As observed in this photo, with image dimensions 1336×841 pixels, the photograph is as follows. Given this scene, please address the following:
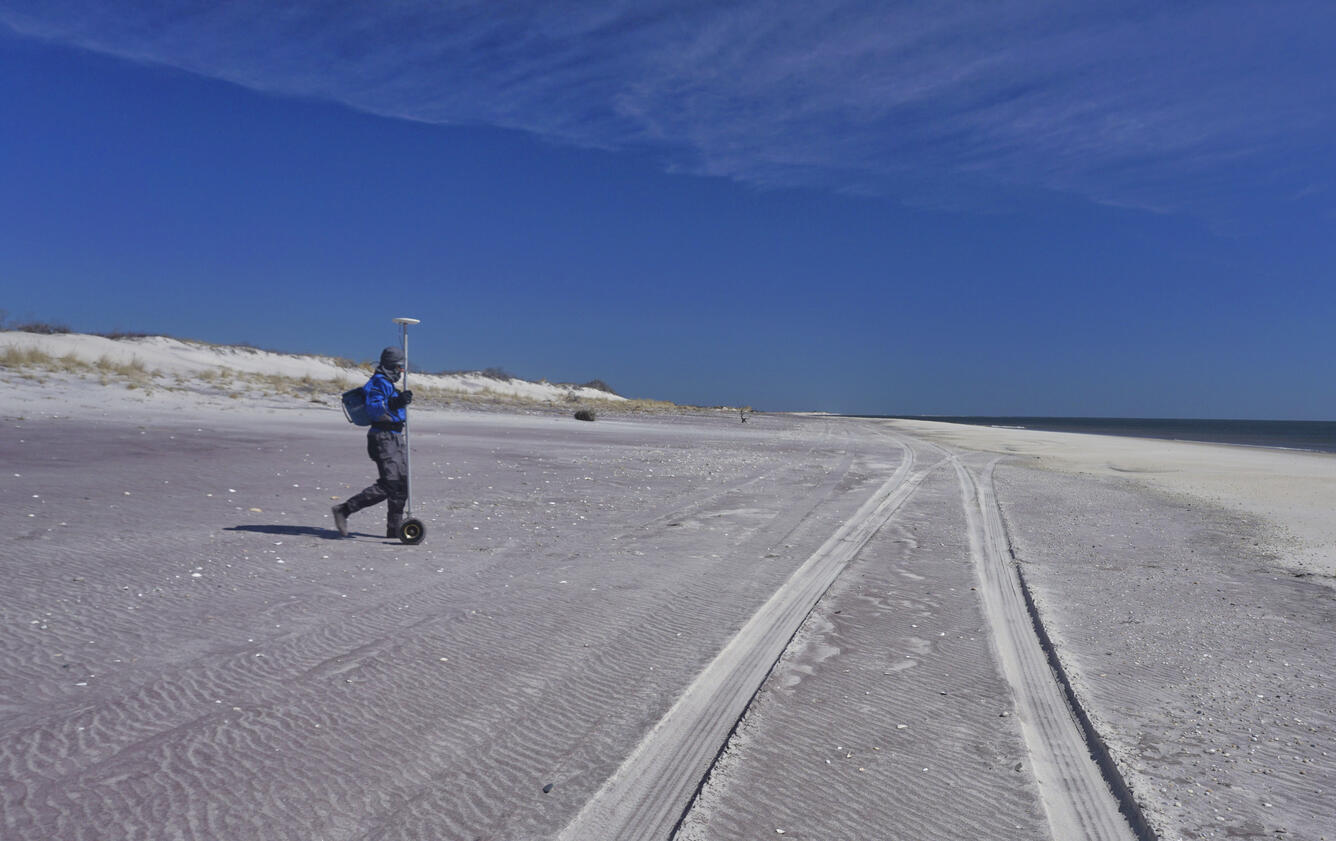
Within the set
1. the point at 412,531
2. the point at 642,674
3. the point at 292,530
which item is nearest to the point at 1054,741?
the point at 642,674

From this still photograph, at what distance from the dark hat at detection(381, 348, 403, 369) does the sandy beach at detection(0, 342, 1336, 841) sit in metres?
1.79

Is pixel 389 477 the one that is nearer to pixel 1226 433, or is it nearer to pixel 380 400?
pixel 380 400

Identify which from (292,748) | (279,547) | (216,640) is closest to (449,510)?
(279,547)

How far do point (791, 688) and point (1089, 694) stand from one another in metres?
1.63

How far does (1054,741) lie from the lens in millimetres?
4000

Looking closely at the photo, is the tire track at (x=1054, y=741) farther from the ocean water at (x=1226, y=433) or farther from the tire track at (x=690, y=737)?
the ocean water at (x=1226, y=433)

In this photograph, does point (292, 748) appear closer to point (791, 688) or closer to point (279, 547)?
point (791, 688)

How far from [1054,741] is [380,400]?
650cm

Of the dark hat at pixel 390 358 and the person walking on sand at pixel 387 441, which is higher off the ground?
the dark hat at pixel 390 358

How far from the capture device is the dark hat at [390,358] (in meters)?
8.36

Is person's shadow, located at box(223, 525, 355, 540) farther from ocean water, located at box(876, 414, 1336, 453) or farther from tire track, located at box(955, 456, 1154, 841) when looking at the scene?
ocean water, located at box(876, 414, 1336, 453)

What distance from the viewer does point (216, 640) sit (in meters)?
5.07

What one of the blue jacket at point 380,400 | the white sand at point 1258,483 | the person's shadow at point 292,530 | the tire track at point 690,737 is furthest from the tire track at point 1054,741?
the person's shadow at point 292,530

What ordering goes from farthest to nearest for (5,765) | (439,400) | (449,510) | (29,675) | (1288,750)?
1. (439,400)
2. (449,510)
3. (29,675)
4. (1288,750)
5. (5,765)
